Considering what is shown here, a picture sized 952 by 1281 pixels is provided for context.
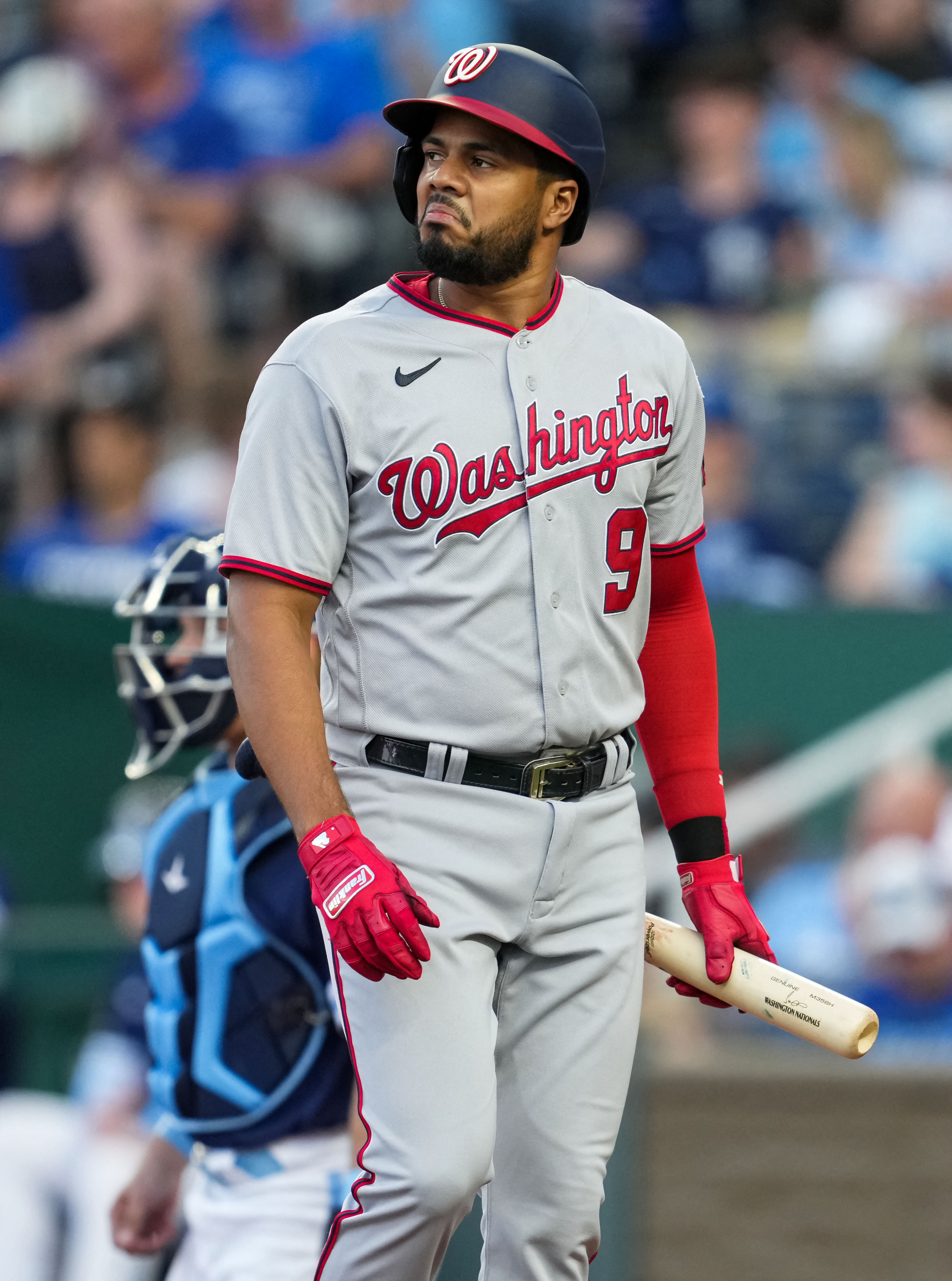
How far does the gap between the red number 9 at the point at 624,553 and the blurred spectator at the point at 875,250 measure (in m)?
5.05

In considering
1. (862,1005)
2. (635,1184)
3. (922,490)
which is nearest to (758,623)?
(922,490)

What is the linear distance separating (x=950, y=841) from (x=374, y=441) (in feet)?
11.3

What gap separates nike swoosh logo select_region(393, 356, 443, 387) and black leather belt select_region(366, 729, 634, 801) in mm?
449

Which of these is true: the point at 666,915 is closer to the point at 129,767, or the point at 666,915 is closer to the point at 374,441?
the point at 129,767

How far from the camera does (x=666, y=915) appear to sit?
511cm

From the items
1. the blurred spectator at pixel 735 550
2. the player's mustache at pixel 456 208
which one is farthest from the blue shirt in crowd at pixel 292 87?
the player's mustache at pixel 456 208

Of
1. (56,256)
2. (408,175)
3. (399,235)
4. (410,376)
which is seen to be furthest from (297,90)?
(410,376)

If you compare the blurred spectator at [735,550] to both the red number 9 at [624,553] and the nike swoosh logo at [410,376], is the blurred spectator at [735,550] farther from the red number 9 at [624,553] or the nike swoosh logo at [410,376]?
the nike swoosh logo at [410,376]

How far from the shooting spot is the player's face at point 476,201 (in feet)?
7.39

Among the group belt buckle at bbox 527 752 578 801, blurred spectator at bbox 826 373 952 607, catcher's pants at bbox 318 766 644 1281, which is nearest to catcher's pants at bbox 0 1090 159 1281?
catcher's pants at bbox 318 766 644 1281

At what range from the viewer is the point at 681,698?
8.46 feet

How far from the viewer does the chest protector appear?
8.50ft

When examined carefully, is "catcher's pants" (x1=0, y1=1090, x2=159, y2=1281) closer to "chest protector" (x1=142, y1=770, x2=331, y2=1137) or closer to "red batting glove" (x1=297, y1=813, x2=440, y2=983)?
"chest protector" (x1=142, y1=770, x2=331, y2=1137)

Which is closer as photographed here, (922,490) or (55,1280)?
(55,1280)
